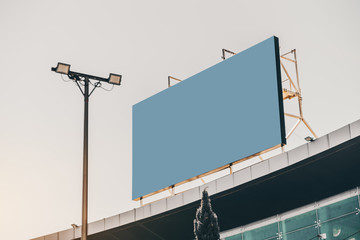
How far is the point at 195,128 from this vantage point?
3036cm

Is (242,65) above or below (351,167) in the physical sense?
above

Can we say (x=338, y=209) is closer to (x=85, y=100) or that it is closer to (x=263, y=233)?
(x=263, y=233)

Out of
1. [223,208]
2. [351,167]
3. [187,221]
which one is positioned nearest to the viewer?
[351,167]

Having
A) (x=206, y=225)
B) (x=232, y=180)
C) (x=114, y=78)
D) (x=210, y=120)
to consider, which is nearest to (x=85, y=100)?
(x=114, y=78)

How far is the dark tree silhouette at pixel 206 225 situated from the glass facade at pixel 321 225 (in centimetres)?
604

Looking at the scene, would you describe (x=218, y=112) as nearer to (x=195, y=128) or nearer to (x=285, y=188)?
(x=195, y=128)

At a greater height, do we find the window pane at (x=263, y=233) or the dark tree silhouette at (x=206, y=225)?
the window pane at (x=263, y=233)

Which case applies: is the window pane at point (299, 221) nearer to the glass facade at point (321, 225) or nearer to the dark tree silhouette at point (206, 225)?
the glass facade at point (321, 225)

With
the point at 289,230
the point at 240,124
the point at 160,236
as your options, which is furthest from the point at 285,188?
the point at 160,236

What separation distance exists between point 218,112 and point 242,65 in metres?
2.31

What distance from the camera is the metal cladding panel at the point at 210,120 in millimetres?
27016

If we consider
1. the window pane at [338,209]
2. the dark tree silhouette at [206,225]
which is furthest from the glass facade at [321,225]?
the dark tree silhouette at [206,225]

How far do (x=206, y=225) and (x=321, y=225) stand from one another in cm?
654

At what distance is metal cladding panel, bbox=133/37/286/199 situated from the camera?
2702 cm
